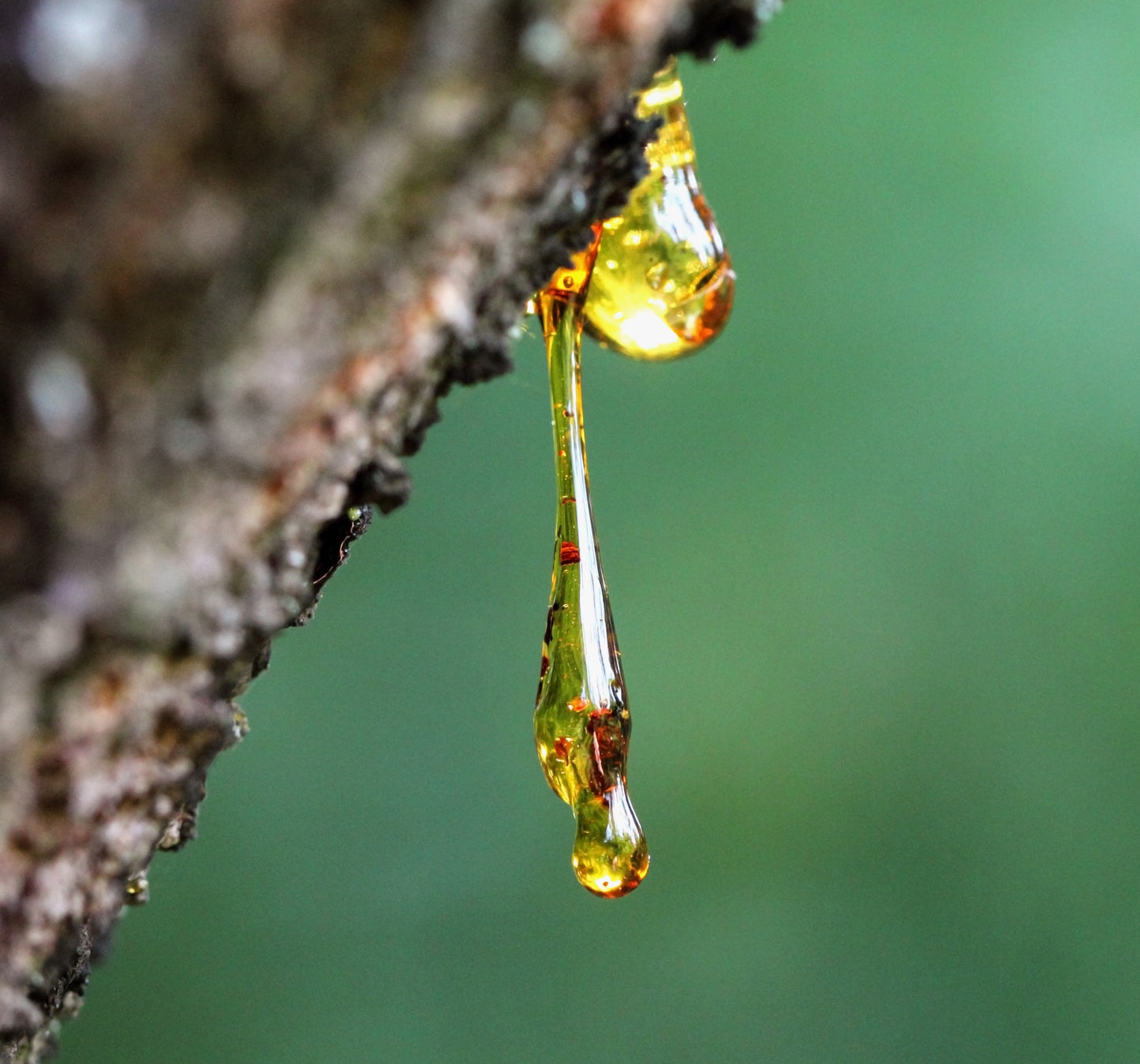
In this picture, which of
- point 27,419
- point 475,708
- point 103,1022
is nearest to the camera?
point 27,419

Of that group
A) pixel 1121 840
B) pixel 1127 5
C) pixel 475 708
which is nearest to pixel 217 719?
pixel 475 708

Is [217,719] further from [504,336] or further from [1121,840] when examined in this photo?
[1121,840]

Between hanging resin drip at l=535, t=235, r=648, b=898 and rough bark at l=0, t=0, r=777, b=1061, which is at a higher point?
hanging resin drip at l=535, t=235, r=648, b=898

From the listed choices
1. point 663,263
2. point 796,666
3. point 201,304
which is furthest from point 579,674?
point 796,666

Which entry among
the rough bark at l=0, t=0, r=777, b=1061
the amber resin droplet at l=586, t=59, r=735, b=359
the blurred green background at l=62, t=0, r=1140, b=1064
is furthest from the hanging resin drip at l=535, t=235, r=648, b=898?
the blurred green background at l=62, t=0, r=1140, b=1064

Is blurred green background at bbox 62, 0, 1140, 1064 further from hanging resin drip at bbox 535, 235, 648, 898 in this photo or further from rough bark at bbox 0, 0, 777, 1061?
rough bark at bbox 0, 0, 777, 1061

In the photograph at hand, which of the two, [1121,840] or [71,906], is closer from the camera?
[71,906]

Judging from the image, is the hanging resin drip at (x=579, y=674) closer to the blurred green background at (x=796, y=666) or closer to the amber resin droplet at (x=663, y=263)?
the amber resin droplet at (x=663, y=263)

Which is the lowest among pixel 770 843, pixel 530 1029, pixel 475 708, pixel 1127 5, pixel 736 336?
pixel 530 1029
